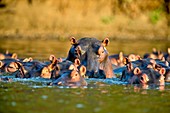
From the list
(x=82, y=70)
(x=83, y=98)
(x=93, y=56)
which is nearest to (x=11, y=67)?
(x=93, y=56)

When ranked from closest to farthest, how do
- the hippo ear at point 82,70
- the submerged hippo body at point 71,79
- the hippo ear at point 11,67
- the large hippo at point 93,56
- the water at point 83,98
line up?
the water at point 83,98 < the submerged hippo body at point 71,79 < the hippo ear at point 82,70 < the large hippo at point 93,56 < the hippo ear at point 11,67

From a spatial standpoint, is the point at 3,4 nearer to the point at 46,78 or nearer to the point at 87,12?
the point at 87,12

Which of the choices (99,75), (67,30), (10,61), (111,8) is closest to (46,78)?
(99,75)

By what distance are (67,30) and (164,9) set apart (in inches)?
224

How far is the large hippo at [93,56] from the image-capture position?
490 inches

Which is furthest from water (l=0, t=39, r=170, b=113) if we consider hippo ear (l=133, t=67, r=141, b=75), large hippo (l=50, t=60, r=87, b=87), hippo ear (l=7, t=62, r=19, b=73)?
hippo ear (l=7, t=62, r=19, b=73)

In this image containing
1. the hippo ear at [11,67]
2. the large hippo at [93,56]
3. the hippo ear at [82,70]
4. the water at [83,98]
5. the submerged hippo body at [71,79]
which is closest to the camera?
the water at [83,98]

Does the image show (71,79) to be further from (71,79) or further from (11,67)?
(11,67)

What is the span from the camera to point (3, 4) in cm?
3136

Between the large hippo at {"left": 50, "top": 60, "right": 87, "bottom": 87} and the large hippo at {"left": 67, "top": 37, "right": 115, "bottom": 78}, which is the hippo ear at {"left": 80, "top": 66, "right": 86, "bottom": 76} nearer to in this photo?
the large hippo at {"left": 50, "top": 60, "right": 87, "bottom": 87}

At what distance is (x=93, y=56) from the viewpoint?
41.2 ft

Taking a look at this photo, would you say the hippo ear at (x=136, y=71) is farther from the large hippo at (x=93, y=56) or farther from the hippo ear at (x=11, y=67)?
the hippo ear at (x=11, y=67)

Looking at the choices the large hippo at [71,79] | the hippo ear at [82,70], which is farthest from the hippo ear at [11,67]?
the large hippo at [71,79]

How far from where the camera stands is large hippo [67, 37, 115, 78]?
1244 centimetres
